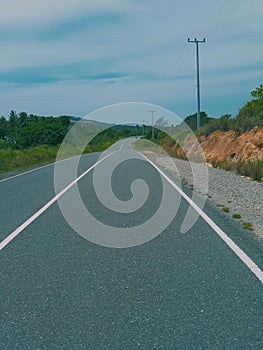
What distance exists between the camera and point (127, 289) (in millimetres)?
5234

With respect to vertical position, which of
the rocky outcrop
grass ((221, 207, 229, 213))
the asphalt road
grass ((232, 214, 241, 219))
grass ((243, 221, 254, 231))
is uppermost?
the asphalt road

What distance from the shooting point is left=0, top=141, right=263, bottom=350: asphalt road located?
159 inches

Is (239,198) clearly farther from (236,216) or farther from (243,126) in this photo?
(243,126)

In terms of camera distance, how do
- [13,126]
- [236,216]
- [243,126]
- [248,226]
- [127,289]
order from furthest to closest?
[13,126] < [243,126] < [236,216] < [248,226] < [127,289]

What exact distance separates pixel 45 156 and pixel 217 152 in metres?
19.2

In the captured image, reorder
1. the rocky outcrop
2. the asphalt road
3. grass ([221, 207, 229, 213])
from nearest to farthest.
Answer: the asphalt road → grass ([221, 207, 229, 213]) → the rocky outcrop

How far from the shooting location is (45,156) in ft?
144

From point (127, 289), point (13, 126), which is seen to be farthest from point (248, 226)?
point (13, 126)

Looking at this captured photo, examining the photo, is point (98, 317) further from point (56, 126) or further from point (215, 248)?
point (56, 126)

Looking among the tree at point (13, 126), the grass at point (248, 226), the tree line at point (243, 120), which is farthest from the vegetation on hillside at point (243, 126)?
the tree at point (13, 126)

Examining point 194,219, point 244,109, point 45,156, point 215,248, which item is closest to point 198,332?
point 215,248

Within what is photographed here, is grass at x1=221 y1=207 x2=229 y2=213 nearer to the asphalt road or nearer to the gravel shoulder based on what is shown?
the gravel shoulder

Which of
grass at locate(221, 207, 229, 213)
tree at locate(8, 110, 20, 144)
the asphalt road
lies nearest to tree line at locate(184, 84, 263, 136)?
grass at locate(221, 207, 229, 213)

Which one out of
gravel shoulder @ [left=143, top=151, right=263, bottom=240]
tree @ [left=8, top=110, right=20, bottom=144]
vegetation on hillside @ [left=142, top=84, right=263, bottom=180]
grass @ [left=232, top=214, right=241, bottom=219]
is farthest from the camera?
tree @ [left=8, top=110, right=20, bottom=144]
